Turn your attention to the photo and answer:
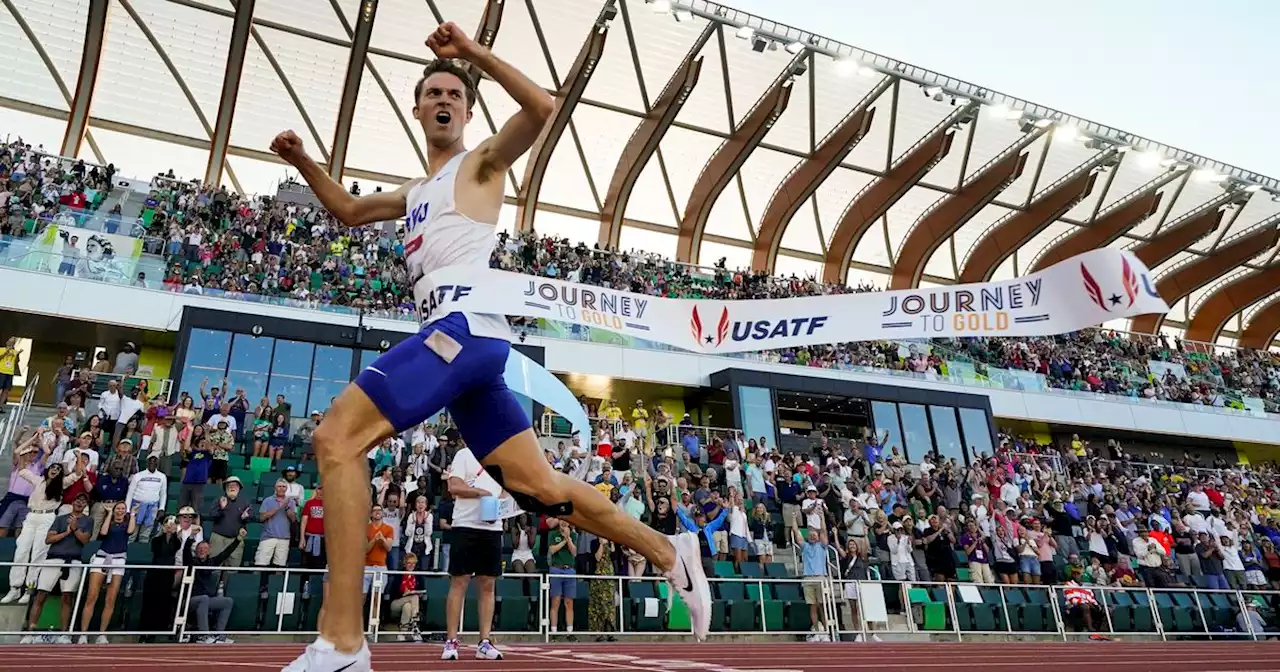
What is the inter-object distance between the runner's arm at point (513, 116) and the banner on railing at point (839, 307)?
1.27ft

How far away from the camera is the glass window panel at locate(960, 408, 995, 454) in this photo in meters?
23.4

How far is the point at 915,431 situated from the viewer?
23172 millimetres

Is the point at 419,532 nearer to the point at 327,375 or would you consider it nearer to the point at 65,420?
the point at 65,420

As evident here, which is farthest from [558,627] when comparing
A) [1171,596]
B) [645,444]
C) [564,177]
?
[564,177]

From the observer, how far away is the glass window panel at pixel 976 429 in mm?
23375

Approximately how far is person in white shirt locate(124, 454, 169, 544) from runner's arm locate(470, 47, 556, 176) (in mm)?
7942

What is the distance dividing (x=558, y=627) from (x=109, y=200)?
18552 millimetres

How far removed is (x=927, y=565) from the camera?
11562mm

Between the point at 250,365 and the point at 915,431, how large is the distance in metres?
17.2

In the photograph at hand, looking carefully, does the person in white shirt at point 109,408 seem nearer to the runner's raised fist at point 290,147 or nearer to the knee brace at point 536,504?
the runner's raised fist at point 290,147

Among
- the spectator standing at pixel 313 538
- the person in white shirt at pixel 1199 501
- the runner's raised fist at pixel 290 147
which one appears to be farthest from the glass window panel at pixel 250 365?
the person in white shirt at pixel 1199 501

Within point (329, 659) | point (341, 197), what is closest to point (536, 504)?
point (329, 659)

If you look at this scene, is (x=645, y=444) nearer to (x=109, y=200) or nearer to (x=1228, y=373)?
(x=109, y=200)

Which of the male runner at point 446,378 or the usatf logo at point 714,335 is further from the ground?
the usatf logo at point 714,335
